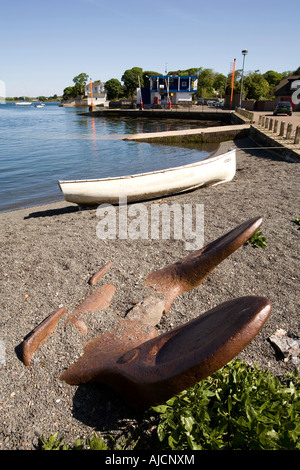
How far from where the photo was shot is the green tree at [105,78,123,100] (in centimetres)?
10406

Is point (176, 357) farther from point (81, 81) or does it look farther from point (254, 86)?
point (81, 81)

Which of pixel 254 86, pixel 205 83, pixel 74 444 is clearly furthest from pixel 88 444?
pixel 205 83

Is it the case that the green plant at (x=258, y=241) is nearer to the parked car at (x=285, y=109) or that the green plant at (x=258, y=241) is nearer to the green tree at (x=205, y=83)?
the parked car at (x=285, y=109)

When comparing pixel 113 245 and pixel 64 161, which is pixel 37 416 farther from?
pixel 64 161

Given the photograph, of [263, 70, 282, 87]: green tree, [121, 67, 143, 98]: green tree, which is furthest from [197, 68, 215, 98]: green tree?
[121, 67, 143, 98]: green tree

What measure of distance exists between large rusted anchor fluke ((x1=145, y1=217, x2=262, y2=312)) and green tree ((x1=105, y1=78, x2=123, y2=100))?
367ft

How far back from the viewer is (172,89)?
192 ft

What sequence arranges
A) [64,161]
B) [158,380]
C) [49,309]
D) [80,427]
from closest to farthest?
[158,380] → [80,427] → [49,309] → [64,161]

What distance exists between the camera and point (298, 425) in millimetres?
1905

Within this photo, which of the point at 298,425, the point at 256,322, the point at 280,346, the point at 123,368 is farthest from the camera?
the point at 280,346

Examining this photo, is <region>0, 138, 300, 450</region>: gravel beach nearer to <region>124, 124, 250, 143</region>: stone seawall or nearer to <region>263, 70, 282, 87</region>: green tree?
<region>124, 124, 250, 143</region>: stone seawall

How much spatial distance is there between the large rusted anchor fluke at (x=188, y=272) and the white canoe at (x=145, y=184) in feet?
14.1

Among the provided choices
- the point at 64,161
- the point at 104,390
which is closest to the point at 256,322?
the point at 104,390

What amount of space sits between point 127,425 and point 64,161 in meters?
18.4
